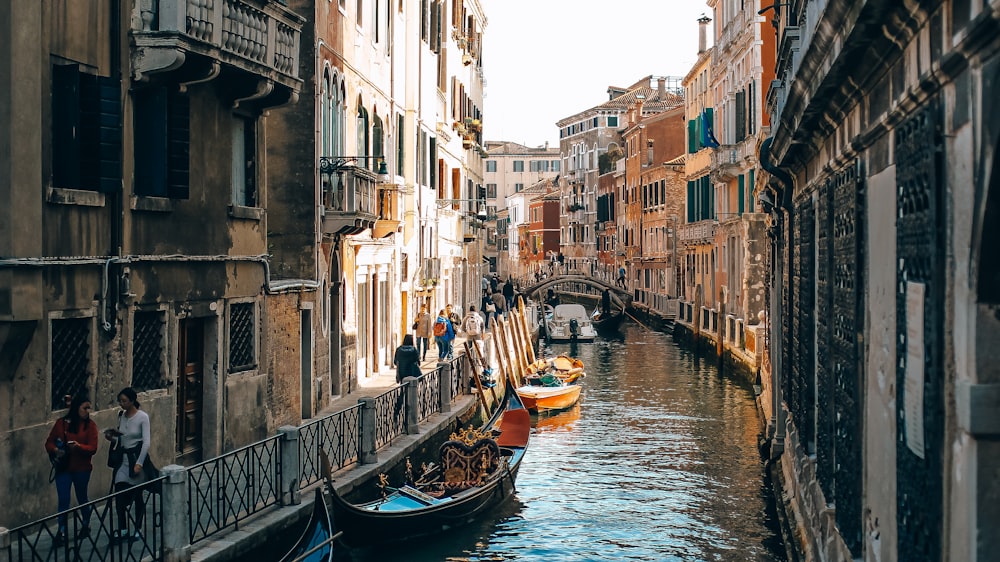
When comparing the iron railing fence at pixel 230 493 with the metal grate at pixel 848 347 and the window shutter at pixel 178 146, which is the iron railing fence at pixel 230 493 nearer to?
the window shutter at pixel 178 146

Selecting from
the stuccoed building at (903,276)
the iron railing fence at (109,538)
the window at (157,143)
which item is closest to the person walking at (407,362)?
the window at (157,143)

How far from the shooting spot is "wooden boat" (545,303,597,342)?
144 feet

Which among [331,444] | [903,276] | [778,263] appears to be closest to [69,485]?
[331,444]

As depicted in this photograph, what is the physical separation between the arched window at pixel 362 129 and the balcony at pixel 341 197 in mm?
2321

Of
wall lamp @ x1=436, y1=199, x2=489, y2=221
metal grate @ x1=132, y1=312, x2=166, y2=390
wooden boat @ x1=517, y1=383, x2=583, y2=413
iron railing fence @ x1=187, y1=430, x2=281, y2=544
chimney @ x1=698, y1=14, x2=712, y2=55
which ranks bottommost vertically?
wooden boat @ x1=517, y1=383, x2=583, y2=413

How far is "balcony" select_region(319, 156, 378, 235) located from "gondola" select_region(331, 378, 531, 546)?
11.6 ft

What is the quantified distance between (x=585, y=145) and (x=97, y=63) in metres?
69.0

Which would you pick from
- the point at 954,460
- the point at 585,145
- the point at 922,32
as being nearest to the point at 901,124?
the point at 922,32

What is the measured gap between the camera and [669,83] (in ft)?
232

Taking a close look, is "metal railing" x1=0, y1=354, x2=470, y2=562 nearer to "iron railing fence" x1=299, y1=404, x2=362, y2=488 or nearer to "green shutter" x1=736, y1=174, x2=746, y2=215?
"iron railing fence" x1=299, y1=404, x2=362, y2=488

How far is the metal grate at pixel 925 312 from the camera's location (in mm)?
4703

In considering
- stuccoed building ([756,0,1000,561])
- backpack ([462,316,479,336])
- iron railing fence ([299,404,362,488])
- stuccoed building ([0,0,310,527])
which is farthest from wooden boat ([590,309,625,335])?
stuccoed building ([756,0,1000,561])

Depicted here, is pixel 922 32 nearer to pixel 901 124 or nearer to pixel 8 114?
pixel 901 124

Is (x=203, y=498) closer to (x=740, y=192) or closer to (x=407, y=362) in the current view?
(x=407, y=362)
